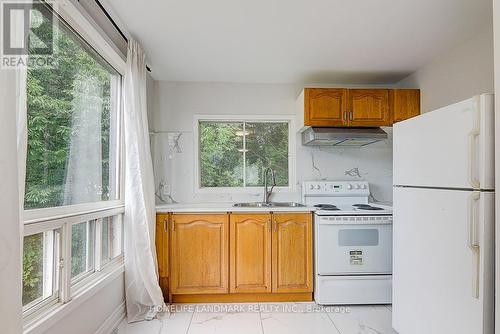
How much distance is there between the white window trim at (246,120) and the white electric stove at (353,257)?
0.77m

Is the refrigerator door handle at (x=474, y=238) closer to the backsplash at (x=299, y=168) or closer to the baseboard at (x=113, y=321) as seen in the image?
the backsplash at (x=299, y=168)

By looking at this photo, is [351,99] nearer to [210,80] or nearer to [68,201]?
[210,80]

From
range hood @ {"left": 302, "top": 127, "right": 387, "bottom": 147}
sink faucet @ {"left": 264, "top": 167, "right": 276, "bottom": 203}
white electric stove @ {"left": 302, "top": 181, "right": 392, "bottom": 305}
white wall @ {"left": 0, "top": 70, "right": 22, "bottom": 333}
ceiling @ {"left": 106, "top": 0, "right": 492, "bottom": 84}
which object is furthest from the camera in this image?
sink faucet @ {"left": 264, "top": 167, "right": 276, "bottom": 203}

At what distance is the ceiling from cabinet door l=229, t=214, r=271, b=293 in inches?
59.1

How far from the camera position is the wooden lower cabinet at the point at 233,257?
2.69m

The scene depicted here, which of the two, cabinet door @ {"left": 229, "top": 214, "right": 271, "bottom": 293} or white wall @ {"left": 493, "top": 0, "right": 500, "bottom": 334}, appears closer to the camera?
white wall @ {"left": 493, "top": 0, "right": 500, "bottom": 334}

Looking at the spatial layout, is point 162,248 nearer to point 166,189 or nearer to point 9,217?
point 166,189

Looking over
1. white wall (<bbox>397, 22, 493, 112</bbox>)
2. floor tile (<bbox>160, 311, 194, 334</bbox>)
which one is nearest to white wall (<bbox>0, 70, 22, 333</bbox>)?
floor tile (<bbox>160, 311, 194, 334</bbox>)

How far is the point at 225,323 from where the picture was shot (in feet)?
7.70

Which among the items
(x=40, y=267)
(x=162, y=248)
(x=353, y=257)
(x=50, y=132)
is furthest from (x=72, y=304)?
(x=353, y=257)

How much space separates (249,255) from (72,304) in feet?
4.84

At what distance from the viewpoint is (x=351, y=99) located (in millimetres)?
2979

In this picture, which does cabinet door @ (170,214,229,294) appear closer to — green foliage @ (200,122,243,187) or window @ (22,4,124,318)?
window @ (22,4,124,318)

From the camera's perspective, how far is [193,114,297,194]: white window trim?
3328mm
